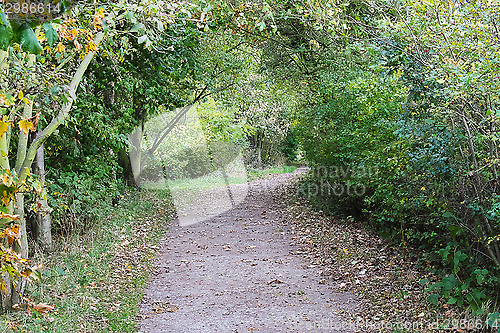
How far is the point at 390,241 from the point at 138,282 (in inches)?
201

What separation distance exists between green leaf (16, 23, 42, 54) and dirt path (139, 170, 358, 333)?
5081 millimetres

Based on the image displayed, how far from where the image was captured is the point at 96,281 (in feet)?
23.7

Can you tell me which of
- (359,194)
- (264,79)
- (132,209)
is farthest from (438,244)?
(264,79)

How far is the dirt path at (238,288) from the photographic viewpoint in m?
6.29

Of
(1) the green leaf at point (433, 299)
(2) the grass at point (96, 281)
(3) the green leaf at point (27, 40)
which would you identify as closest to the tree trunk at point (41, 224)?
(2) the grass at point (96, 281)

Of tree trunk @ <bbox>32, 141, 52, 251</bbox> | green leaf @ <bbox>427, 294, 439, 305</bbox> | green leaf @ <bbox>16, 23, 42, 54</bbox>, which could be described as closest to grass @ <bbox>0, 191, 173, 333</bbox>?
tree trunk @ <bbox>32, 141, 52, 251</bbox>

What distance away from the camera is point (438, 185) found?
590 cm

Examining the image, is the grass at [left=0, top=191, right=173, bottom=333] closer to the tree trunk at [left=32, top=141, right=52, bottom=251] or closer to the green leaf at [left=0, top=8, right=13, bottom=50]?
the tree trunk at [left=32, top=141, right=52, bottom=251]

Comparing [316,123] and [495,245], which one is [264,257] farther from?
[495,245]

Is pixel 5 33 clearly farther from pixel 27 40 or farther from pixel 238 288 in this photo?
pixel 238 288

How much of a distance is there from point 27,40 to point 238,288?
6.53 meters

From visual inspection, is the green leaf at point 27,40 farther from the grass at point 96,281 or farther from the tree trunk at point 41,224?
the tree trunk at point 41,224

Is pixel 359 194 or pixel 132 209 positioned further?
pixel 132 209

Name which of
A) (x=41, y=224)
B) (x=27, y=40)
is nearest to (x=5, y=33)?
(x=27, y=40)
